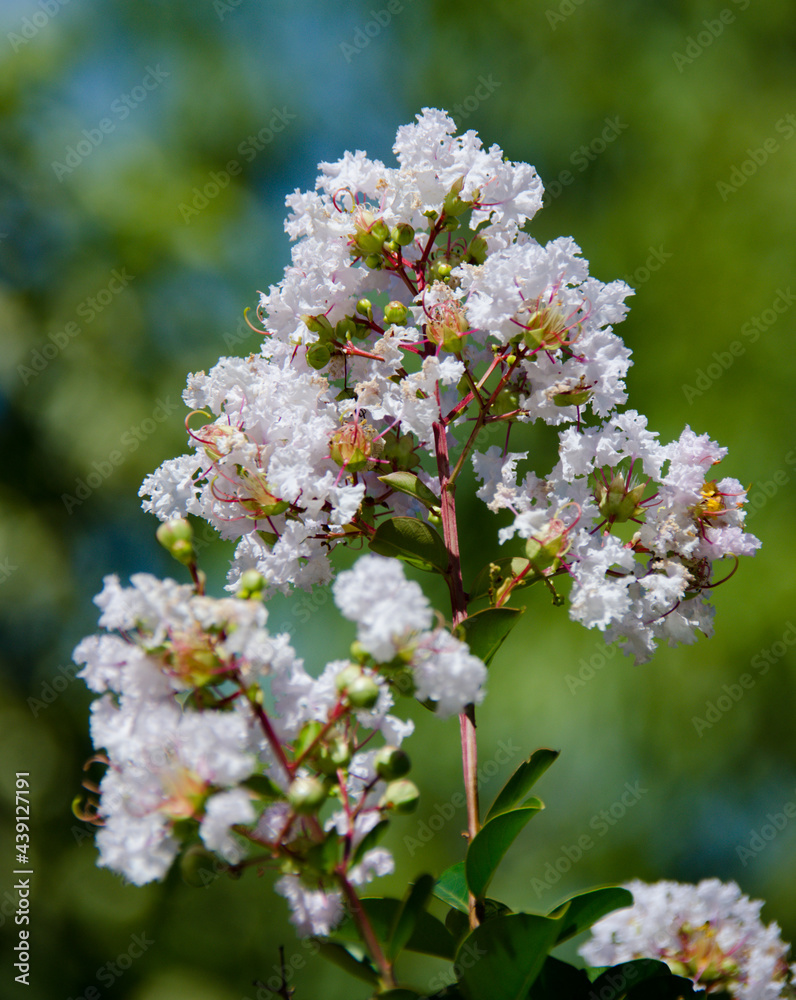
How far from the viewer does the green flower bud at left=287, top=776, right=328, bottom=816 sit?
2.19 ft

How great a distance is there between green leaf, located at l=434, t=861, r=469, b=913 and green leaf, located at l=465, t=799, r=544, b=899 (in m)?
0.08

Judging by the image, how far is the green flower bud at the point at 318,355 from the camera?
110 centimetres

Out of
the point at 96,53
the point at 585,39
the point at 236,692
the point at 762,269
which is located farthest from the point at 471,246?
the point at 96,53

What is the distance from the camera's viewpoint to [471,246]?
1.13 meters

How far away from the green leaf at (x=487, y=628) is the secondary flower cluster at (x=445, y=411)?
7 centimetres

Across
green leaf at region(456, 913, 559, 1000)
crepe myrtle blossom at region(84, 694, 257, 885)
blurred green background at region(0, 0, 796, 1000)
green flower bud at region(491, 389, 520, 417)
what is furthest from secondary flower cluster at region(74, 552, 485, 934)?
blurred green background at region(0, 0, 796, 1000)

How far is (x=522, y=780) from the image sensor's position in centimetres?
92

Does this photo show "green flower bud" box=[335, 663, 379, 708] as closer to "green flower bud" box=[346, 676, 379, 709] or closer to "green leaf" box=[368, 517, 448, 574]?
"green flower bud" box=[346, 676, 379, 709]

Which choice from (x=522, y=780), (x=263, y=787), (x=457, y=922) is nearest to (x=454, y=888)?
(x=457, y=922)

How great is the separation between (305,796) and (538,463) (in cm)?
306

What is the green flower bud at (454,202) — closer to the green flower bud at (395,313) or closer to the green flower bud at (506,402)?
the green flower bud at (395,313)

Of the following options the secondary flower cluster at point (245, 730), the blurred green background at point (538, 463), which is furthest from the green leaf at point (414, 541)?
the blurred green background at point (538, 463)

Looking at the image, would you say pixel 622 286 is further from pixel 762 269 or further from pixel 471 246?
pixel 762 269

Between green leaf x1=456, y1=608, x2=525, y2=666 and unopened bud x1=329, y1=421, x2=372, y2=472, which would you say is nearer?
green leaf x1=456, y1=608, x2=525, y2=666
